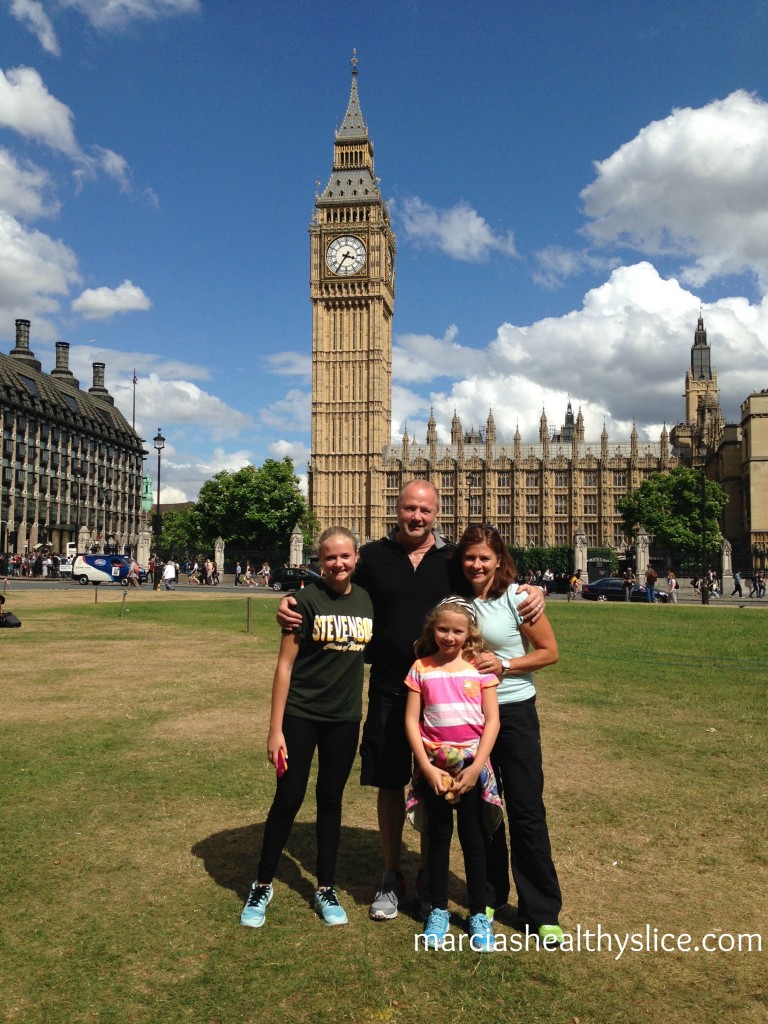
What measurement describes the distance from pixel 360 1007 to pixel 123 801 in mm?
3009

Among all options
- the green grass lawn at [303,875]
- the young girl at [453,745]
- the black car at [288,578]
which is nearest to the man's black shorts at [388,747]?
the young girl at [453,745]

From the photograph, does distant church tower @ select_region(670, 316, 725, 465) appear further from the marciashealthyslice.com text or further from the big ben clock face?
the marciashealthyslice.com text

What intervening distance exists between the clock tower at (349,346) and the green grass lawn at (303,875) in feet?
234

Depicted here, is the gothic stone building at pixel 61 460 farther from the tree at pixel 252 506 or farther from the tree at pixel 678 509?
the tree at pixel 678 509

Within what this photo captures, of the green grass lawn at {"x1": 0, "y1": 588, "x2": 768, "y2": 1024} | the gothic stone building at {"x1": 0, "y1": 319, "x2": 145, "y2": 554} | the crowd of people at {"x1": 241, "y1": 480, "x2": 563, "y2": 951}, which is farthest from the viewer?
the gothic stone building at {"x1": 0, "y1": 319, "x2": 145, "y2": 554}

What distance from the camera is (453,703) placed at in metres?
3.87

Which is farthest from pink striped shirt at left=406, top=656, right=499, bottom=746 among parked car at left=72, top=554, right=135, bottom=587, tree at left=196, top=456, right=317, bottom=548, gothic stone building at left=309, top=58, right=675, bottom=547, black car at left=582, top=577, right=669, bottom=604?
gothic stone building at left=309, top=58, right=675, bottom=547

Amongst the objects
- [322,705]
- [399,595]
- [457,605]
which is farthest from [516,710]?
[322,705]

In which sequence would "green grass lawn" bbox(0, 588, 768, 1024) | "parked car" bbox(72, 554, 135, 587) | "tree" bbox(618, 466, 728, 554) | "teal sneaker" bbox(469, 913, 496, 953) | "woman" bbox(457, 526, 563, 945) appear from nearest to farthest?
1. "green grass lawn" bbox(0, 588, 768, 1024)
2. "teal sneaker" bbox(469, 913, 496, 953)
3. "woman" bbox(457, 526, 563, 945)
4. "parked car" bbox(72, 554, 135, 587)
5. "tree" bbox(618, 466, 728, 554)

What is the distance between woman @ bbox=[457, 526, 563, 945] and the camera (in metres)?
3.99

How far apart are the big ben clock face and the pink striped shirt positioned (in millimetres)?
80387

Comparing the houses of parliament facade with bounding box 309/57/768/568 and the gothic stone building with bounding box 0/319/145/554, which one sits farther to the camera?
the houses of parliament facade with bounding box 309/57/768/568

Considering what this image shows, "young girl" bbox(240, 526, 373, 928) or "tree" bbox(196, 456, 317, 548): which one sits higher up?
"tree" bbox(196, 456, 317, 548)

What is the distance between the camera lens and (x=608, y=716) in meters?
8.77
